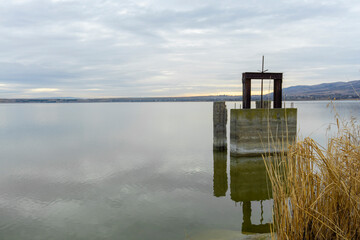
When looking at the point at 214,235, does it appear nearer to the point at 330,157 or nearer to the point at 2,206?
the point at 330,157

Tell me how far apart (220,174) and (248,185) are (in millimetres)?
2475

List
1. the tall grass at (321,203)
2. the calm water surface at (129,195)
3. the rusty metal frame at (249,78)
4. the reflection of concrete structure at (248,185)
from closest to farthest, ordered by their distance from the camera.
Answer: the tall grass at (321,203) < the calm water surface at (129,195) < the reflection of concrete structure at (248,185) < the rusty metal frame at (249,78)

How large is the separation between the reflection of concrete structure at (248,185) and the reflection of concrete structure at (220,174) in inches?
16.4

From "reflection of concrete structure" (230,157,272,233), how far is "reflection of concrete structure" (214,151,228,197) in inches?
16.4

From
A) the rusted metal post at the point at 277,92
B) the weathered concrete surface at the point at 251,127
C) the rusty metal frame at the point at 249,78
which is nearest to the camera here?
the weathered concrete surface at the point at 251,127

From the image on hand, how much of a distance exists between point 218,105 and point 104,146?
13.4 m

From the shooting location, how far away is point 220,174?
16.1m

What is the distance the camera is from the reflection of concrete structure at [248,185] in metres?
9.23

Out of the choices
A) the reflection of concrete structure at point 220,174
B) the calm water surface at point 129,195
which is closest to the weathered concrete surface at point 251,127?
the calm water surface at point 129,195

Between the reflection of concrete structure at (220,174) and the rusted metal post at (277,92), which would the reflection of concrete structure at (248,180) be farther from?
the rusted metal post at (277,92)

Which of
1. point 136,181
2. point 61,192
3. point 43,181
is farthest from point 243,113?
point 43,181

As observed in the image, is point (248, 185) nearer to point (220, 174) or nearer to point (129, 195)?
point (220, 174)

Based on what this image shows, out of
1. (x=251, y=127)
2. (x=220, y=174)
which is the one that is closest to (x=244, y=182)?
(x=220, y=174)

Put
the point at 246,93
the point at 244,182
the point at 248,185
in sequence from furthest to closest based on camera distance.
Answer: the point at 246,93
the point at 244,182
the point at 248,185
